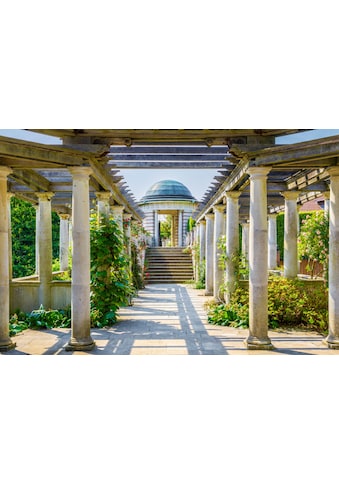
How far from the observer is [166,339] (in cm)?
900

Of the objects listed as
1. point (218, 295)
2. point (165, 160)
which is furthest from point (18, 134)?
point (218, 295)

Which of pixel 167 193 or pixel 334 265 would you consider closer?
pixel 334 265

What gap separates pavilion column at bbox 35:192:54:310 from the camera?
40.8 feet

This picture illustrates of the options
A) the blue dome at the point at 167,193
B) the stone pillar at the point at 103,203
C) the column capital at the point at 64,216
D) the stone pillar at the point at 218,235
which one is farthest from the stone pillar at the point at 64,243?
the blue dome at the point at 167,193

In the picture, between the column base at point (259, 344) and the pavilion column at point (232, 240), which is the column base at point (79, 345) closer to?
the column base at point (259, 344)

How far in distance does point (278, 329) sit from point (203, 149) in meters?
4.89

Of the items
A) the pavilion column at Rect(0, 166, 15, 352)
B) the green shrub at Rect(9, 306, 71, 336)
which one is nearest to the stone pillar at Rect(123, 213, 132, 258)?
the green shrub at Rect(9, 306, 71, 336)

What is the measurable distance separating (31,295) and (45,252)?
1417 millimetres

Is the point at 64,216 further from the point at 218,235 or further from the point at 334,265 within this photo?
the point at 334,265

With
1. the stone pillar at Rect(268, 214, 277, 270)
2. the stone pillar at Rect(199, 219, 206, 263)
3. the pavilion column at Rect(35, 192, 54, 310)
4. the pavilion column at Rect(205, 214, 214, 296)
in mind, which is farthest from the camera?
the stone pillar at Rect(268, 214, 277, 270)

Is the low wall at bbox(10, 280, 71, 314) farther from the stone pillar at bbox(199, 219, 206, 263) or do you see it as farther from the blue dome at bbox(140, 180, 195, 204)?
the blue dome at bbox(140, 180, 195, 204)

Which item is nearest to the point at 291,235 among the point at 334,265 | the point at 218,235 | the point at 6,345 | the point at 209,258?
the point at 218,235

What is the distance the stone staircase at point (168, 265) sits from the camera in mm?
25406

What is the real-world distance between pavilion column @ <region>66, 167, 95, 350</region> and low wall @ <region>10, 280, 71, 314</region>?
14.5 ft
